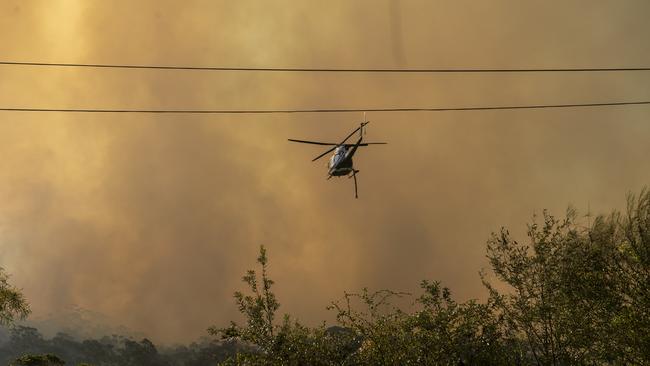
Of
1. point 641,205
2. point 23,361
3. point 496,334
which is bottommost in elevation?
point 23,361

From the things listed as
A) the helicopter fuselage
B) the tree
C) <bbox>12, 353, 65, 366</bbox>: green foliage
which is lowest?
<bbox>12, 353, 65, 366</bbox>: green foliage

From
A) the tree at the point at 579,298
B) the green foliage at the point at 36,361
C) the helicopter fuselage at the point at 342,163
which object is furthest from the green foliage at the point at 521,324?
the green foliage at the point at 36,361

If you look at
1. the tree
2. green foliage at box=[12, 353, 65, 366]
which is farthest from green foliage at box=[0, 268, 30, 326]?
the tree

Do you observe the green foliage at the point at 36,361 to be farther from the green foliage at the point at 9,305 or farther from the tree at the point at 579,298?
the tree at the point at 579,298

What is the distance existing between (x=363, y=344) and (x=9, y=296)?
2848 centimetres

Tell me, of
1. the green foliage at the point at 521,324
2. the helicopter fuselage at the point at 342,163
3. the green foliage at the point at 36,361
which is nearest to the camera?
the green foliage at the point at 521,324

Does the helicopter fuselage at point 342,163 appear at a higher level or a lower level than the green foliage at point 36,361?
higher

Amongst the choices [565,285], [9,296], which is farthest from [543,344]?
[9,296]

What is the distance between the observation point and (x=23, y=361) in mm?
47062

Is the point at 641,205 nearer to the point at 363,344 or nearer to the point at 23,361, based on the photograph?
the point at 363,344

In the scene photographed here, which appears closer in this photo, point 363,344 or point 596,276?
point 363,344

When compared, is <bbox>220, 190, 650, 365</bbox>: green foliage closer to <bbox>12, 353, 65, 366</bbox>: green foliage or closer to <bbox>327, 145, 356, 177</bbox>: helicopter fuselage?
<bbox>327, 145, 356, 177</bbox>: helicopter fuselage

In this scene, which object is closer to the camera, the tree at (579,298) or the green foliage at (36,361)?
the tree at (579,298)

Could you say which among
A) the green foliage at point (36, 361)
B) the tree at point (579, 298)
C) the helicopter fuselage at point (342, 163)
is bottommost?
the green foliage at point (36, 361)
